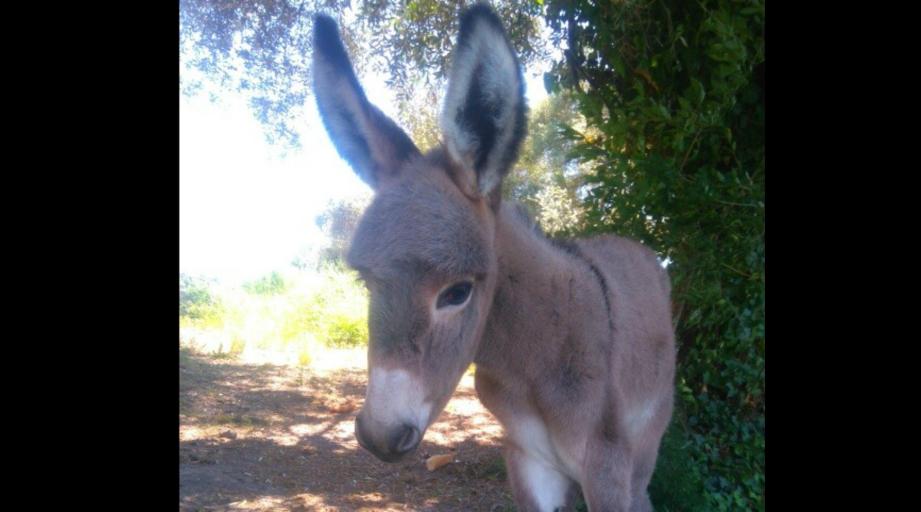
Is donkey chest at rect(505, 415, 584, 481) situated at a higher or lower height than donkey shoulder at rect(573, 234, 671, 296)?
lower

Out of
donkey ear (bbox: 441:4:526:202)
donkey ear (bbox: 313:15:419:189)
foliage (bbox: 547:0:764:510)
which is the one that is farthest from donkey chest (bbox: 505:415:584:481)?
foliage (bbox: 547:0:764:510)

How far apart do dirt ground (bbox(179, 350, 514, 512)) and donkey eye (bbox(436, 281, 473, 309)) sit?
2855 millimetres

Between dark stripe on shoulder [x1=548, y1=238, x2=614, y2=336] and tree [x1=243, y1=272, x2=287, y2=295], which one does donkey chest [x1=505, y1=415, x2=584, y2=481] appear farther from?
tree [x1=243, y1=272, x2=287, y2=295]

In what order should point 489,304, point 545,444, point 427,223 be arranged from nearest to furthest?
1. point 427,223
2. point 489,304
3. point 545,444

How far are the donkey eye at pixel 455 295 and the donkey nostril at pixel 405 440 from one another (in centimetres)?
36

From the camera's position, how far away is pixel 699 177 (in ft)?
10.0

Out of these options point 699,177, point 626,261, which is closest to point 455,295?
point 626,261

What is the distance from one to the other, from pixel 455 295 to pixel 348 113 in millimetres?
796

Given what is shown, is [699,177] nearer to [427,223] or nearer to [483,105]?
[483,105]

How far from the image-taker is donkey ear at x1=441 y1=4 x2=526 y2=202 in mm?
1698
